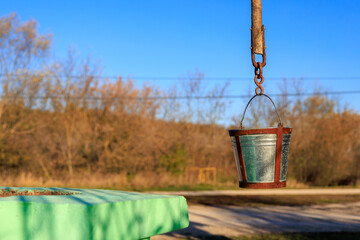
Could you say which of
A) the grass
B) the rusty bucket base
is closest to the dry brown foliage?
the grass

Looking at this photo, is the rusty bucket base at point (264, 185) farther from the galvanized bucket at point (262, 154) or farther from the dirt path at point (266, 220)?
the dirt path at point (266, 220)

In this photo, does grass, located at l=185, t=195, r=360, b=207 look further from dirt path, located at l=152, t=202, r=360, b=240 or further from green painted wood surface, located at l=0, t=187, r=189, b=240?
green painted wood surface, located at l=0, t=187, r=189, b=240

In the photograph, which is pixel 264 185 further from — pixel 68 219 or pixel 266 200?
pixel 266 200

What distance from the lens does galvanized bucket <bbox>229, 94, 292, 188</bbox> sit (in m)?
3.08

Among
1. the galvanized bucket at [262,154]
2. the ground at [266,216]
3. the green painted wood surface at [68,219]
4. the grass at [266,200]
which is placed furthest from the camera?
the grass at [266,200]

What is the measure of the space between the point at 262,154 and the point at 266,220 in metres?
8.20

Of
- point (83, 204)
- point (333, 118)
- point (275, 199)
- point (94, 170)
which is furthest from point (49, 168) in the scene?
point (83, 204)

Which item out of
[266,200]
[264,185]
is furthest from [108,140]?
[264,185]

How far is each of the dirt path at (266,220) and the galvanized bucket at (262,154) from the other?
5499 mm

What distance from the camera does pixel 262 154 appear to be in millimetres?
3105

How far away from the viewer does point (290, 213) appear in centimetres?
1217

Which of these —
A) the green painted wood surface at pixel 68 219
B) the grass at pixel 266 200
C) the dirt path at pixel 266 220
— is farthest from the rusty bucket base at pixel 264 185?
the grass at pixel 266 200

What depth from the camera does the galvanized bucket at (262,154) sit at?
10.1 feet

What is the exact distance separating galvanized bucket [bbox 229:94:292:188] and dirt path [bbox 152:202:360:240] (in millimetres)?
5499
